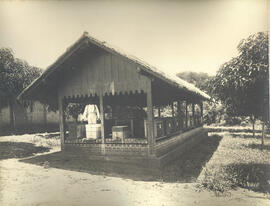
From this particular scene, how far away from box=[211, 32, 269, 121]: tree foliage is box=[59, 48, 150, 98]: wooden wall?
476cm

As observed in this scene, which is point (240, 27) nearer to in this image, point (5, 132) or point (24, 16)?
point (24, 16)

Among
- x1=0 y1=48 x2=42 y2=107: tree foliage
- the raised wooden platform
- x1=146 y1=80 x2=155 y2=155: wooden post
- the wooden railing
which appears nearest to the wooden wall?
x1=146 y1=80 x2=155 y2=155: wooden post

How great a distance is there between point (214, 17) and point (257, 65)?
14.0 ft

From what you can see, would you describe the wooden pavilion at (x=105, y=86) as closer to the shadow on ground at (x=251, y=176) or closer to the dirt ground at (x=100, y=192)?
the dirt ground at (x=100, y=192)

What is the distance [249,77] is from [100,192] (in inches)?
326

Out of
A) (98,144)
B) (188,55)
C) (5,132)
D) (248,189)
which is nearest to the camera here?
(248,189)

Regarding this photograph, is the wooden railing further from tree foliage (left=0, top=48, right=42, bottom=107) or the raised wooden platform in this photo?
tree foliage (left=0, top=48, right=42, bottom=107)

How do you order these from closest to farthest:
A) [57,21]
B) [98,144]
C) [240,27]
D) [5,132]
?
[57,21], [240,27], [98,144], [5,132]

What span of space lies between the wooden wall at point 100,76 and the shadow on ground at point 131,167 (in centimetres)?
261

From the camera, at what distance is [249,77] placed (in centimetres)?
1145

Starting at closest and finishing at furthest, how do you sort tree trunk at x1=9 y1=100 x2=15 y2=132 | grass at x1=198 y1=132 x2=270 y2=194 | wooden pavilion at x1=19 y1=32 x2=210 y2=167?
grass at x1=198 y1=132 x2=270 y2=194 → wooden pavilion at x1=19 y1=32 x2=210 y2=167 → tree trunk at x1=9 y1=100 x2=15 y2=132

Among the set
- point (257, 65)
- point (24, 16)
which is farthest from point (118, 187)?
point (257, 65)

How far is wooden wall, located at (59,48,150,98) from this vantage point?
916 centimetres

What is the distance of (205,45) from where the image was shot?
8555mm
